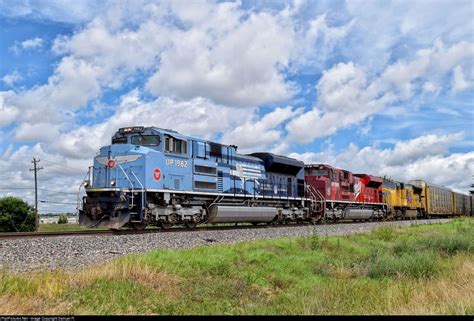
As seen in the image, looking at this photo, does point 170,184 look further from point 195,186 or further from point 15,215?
point 15,215

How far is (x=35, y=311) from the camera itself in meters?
5.46

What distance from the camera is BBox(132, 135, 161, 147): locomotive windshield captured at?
1566 centimetres

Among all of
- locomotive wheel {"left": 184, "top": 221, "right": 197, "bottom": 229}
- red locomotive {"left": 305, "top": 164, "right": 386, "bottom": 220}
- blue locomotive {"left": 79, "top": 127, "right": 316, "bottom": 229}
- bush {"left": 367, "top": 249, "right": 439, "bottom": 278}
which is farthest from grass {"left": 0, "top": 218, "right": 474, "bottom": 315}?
red locomotive {"left": 305, "top": 164, "right": 386, "bottom": 220}

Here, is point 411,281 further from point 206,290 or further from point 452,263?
point 206,290

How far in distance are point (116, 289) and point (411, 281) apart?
18.0 ft

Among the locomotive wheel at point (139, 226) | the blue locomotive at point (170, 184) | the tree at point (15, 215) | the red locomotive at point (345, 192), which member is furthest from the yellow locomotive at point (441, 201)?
the tree at point (15, 215)

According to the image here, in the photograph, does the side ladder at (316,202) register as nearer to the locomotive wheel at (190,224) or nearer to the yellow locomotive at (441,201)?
the locomotive wheel at (190,224)

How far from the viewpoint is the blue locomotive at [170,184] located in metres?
14.5

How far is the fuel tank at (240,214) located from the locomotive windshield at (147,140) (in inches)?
142

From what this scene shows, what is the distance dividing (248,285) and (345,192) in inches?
839

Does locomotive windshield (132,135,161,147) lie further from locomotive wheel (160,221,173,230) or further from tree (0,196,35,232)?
tree (0,196,35,232)

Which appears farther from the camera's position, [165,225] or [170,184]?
[165,225]

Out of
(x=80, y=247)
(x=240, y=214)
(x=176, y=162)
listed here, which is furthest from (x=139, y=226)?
(x=80, y=247)

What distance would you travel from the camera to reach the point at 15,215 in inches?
1785
